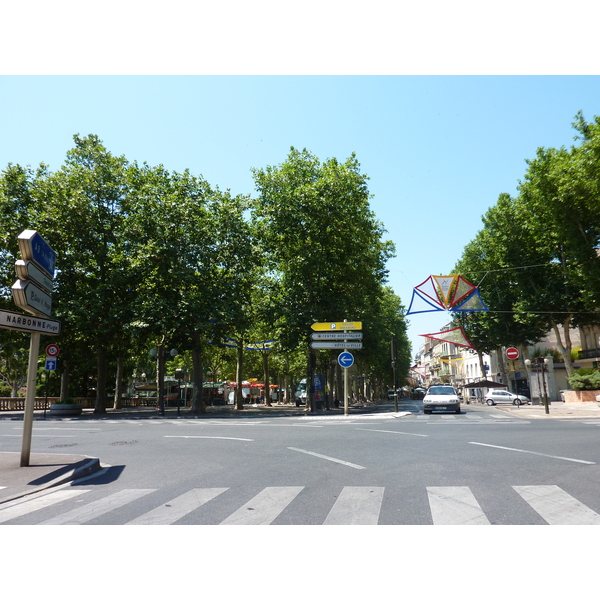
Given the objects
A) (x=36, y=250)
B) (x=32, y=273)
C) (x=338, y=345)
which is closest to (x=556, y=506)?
(x=32, y=273)

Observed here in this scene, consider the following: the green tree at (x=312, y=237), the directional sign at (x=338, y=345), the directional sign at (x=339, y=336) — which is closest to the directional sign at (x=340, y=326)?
the directional sign at (x=339, y=336)

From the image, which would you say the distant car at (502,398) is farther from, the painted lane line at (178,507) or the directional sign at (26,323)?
the painted lane line at (178,507)

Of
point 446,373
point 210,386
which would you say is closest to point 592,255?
point 210,386

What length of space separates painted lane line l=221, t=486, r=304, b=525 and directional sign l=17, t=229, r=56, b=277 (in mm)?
5438

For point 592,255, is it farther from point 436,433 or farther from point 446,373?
point 446,373

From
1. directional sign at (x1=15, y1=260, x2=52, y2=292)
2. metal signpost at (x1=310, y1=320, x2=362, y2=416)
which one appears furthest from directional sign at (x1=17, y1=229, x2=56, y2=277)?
metal signpost at (x1=310, y1=320, x2=362, y2=416)

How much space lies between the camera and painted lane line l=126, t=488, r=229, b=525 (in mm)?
5203

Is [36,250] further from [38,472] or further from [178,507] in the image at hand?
[178,507]

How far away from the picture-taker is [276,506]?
5.73 metres

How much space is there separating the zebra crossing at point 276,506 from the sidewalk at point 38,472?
1.03 ft

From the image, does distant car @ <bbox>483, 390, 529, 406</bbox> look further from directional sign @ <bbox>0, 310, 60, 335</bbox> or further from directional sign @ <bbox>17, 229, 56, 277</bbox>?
directional sign @ <bbox>17, 229, 56, 277</bbox>

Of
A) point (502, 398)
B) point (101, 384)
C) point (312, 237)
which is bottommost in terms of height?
point (502, 398)

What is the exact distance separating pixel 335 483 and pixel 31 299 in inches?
228

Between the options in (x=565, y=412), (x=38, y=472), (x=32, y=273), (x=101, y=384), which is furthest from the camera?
(x=101, y=384)
